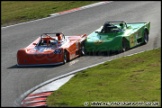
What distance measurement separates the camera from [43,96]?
17531 mm

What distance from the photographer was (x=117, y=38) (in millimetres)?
23969

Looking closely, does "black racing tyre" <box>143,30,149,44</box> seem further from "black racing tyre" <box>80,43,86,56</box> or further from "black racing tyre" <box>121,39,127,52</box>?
"black racing tyre" <box>80,43,86,56</box>

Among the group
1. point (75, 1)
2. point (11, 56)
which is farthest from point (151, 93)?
point (75, 1)

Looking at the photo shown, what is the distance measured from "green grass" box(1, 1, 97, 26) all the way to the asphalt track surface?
138 centimetres

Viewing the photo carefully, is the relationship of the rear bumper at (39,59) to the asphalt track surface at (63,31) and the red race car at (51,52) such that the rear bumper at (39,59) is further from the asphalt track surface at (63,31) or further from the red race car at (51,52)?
the asphalt track surface at (63,31)

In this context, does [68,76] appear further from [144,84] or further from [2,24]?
[2,24]

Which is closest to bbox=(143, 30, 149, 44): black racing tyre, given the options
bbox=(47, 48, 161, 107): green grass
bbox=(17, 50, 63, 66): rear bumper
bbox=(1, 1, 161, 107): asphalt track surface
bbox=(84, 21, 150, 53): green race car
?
bbox=(84, 21, 150, 53): green race car

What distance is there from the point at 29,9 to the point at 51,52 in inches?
677

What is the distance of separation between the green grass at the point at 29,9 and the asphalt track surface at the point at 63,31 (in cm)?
138

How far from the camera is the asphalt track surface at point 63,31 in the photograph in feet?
65.2

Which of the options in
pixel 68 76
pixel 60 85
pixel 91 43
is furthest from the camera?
pixel 91 43

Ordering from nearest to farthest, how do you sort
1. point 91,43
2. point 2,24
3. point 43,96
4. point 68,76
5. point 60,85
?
point 43,96 < point 60,85 < point 68,76 < point 91,43 < point 2,24

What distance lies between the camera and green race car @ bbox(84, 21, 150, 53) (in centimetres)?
2395

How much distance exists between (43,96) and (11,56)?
24.9 feet
